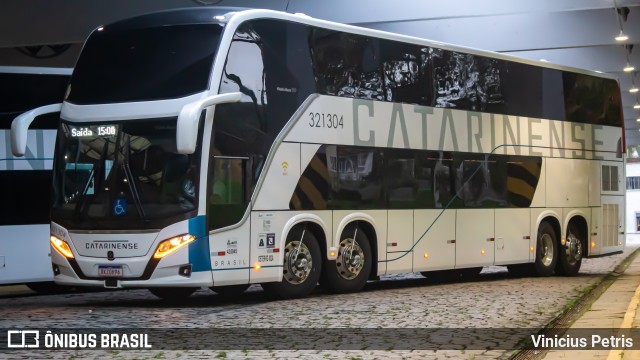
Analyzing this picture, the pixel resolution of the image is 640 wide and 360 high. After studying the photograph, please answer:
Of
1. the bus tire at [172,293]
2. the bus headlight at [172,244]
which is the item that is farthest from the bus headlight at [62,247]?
the bus tire at [172,293]

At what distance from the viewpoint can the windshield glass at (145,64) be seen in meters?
15.2

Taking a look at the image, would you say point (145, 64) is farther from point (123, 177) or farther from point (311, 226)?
point (311, 226)

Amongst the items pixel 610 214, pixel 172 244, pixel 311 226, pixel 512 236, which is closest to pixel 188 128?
pixel 172 244

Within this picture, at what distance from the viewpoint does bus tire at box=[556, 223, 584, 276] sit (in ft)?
76.4

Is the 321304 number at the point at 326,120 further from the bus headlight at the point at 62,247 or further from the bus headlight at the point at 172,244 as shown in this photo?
the bus headlight at the point at 62,247

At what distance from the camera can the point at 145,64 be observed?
15430 mm

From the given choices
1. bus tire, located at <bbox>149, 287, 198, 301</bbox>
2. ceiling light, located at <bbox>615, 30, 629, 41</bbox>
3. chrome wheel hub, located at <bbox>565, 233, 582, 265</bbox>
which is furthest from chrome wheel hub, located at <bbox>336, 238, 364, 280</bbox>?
ceiling light, located at <bbox>615, 30, 629, 41</bbox>

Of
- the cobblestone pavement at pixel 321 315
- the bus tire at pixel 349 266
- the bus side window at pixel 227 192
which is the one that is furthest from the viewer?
the bus tire at pixel 349 266

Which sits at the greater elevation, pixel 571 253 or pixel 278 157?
pixel 278 157

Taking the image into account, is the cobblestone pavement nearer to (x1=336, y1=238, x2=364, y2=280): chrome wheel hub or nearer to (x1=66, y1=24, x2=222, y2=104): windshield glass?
(x1=336, y1=238, x2=364, y2=280): chrome wheel hub

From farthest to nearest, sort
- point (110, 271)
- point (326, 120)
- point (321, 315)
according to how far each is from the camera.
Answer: point (326, 120) < point (110, 271) < point (321, 315)

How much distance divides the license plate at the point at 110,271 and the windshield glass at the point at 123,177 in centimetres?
52

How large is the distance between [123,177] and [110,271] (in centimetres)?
120

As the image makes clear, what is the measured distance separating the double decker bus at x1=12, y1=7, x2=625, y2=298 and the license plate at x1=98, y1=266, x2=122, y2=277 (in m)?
0.02
